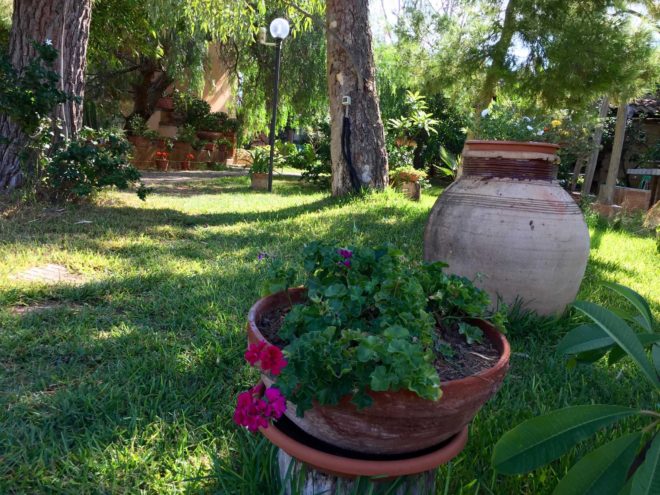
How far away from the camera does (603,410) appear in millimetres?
963

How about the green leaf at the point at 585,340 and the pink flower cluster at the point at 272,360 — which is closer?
the pink flower cluster at the point at 272,360

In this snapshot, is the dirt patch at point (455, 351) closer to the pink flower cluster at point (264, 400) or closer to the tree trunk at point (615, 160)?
the pink flower cluster at point (264, 400)

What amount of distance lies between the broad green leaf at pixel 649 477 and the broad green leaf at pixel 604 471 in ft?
0.32

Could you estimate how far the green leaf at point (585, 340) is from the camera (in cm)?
121

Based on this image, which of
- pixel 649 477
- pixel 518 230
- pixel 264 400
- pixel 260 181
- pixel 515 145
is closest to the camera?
pixel 649 477

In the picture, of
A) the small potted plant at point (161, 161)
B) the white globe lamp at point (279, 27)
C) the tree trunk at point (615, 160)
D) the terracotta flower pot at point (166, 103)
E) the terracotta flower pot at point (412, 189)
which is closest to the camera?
the terracotta flower pot at point (412, 189)

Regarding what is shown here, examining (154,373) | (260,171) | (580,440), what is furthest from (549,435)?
(260,171)

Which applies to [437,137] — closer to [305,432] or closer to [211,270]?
[211,270]

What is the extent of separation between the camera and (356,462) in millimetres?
1038

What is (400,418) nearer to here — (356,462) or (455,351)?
(356,462)

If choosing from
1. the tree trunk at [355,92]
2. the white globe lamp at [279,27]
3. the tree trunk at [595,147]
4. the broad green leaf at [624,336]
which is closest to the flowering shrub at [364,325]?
the broad green leaf at [624,336]

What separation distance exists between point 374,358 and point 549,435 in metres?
0.38

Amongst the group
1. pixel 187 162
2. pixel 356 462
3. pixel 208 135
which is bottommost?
pixel 187 162

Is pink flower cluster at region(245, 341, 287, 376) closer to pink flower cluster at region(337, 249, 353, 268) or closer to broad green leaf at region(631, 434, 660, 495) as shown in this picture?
pink flower cluster at region(337, 249, 353, 268)
